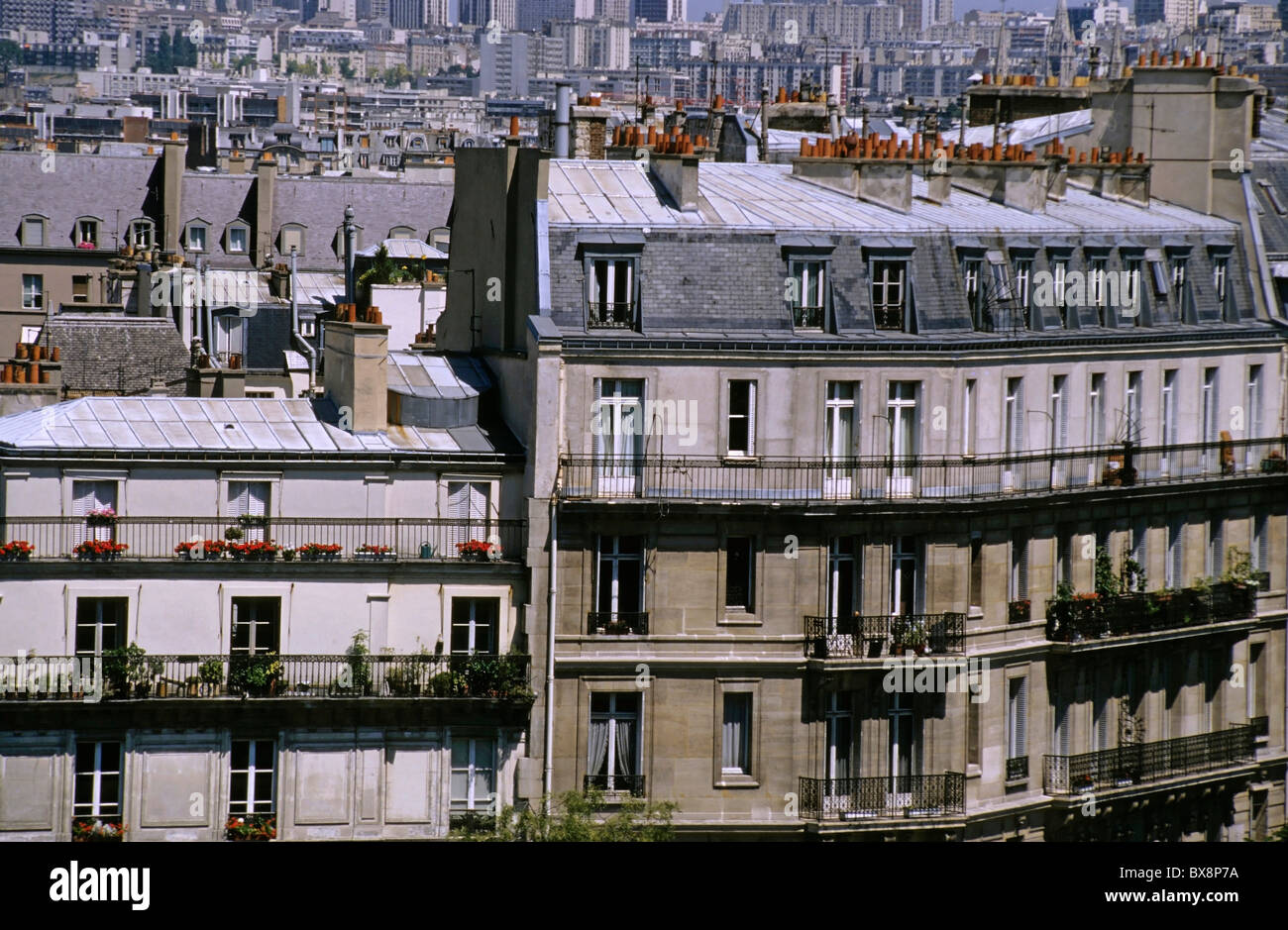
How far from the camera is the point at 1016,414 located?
1938 inches

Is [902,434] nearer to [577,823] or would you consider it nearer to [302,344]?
[577,823]

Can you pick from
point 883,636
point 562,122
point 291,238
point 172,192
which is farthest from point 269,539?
point 172,192

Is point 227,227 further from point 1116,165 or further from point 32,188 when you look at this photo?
point 1116,165

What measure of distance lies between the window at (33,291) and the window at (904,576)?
83.2 meters

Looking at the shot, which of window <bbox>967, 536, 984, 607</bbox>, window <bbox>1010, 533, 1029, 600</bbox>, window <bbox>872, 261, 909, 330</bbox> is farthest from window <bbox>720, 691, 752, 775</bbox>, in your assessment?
window <bbox>872, 261, 909, 330</bbox>

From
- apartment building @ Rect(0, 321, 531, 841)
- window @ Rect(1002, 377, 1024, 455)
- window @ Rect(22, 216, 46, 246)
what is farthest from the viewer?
window @ Rect(22, 216, 46, 246)

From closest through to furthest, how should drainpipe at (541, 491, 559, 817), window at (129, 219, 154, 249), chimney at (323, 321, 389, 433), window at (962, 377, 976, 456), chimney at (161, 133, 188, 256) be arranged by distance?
drainpipe at (541, 491, 559, 817)
chimney at (323, 321, 389, 433)
window at (962, 377, 976, 456)
window at (129, 219, 154, 249)
chimney at (161, 133, 188, 256)

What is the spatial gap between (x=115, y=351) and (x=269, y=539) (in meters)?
25.4

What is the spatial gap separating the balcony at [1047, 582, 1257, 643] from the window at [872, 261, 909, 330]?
7269 mm

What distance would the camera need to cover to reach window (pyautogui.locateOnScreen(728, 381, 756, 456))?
45625 millimetres

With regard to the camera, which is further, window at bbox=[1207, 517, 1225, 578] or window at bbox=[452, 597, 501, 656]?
window at bbox=[1207, 517, 1225, 578]

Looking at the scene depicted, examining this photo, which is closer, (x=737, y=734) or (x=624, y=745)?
(x=624, y=745)

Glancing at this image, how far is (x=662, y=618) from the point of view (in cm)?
4481

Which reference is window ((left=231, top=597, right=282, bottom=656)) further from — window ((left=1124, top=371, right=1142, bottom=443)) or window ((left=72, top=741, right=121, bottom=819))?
window ((left=1124, top=371, right=1142, bottom=443))
